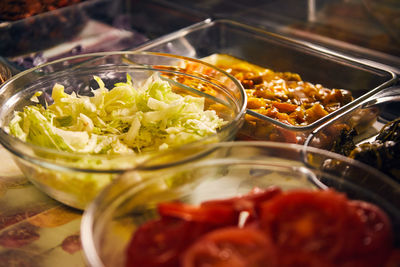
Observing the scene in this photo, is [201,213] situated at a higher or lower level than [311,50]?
higher

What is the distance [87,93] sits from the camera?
48.3 inches

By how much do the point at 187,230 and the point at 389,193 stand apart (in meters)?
0.31

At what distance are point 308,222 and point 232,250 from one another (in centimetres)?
10

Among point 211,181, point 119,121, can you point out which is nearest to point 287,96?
point 119,121

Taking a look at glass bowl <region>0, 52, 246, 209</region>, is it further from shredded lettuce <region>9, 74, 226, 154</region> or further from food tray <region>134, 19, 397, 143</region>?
food tray <region>134, 19, 397, 143</region>

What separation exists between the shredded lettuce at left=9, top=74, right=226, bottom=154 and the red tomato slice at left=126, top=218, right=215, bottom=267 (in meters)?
0.35

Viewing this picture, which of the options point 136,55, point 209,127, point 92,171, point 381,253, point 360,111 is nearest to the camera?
point 381,253

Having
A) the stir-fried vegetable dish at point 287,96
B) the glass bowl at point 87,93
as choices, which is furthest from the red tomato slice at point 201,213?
the stir-fried vegetable dish at point 287,96

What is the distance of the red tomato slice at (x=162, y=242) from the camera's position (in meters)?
0.59

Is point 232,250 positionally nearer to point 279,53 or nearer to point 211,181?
point 211,181

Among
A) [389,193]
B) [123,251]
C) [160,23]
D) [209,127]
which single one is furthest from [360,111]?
[160,23]

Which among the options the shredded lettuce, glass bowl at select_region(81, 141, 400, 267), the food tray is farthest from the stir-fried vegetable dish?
glass bowl at select_region(81, 141, 400, 267)

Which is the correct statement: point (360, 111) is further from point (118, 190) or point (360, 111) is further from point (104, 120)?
point (118, 190)

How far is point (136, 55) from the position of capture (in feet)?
4.36
